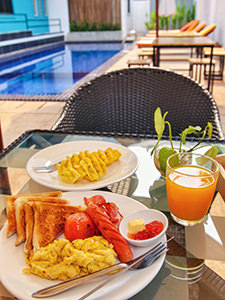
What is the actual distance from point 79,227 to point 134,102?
3.91ft

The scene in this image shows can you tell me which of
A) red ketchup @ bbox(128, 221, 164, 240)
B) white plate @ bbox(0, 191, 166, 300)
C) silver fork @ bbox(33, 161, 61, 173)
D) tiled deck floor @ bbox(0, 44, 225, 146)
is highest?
red ketchup @ bbox(128, 221, 164, 240)

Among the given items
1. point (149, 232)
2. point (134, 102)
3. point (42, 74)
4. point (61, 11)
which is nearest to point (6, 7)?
point (61, 11)

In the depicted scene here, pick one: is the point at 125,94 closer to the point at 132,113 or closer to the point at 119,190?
the point at 132,113

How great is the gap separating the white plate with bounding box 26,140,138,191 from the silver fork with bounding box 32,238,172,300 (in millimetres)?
287

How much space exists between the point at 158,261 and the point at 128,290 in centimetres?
8

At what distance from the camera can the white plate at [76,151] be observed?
818 millimetres

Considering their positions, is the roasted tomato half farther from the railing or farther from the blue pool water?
the railing

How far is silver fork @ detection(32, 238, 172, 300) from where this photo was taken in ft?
1.57

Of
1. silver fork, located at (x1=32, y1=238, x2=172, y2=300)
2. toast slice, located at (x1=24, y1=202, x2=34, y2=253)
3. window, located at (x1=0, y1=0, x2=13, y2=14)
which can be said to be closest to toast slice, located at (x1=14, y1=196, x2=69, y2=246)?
toast slice, located at (x1=24, y1=202, x2=34, y2=253)

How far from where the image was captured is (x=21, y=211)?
643mm

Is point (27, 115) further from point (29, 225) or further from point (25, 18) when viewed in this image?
point (25, 18)

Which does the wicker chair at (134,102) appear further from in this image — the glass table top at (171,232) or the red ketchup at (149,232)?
the red ketchup at (149,232)

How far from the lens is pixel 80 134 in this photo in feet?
3.92

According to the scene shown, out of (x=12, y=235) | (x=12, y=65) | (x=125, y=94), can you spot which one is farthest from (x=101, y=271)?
(x=12, y=65)
